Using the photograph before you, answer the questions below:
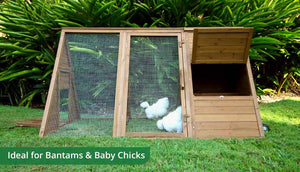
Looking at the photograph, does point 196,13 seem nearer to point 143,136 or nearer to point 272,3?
point 272,3

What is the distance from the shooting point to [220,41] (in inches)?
72.7

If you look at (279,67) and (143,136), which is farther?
(279,67)

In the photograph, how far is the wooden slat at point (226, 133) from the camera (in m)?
1.68

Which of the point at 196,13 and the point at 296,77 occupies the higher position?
the point at 196,13

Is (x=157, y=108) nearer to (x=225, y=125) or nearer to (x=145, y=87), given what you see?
(x=145, y=87)

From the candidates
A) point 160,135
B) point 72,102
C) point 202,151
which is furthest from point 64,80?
point 202,151

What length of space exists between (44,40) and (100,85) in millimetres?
1859

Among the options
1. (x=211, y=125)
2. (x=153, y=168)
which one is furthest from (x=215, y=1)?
(x=153, y=168)

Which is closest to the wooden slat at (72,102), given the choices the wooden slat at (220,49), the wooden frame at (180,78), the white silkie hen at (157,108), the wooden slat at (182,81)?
the wooden frame at (180,78)

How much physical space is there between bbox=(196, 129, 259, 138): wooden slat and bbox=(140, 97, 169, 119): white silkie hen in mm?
358

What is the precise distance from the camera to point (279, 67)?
157 inches

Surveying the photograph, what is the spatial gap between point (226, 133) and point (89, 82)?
4.22 feet

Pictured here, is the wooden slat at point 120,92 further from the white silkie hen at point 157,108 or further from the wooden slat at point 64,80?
the wooden slat at point 64,80

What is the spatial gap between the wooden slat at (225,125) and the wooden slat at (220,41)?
2.32ft
